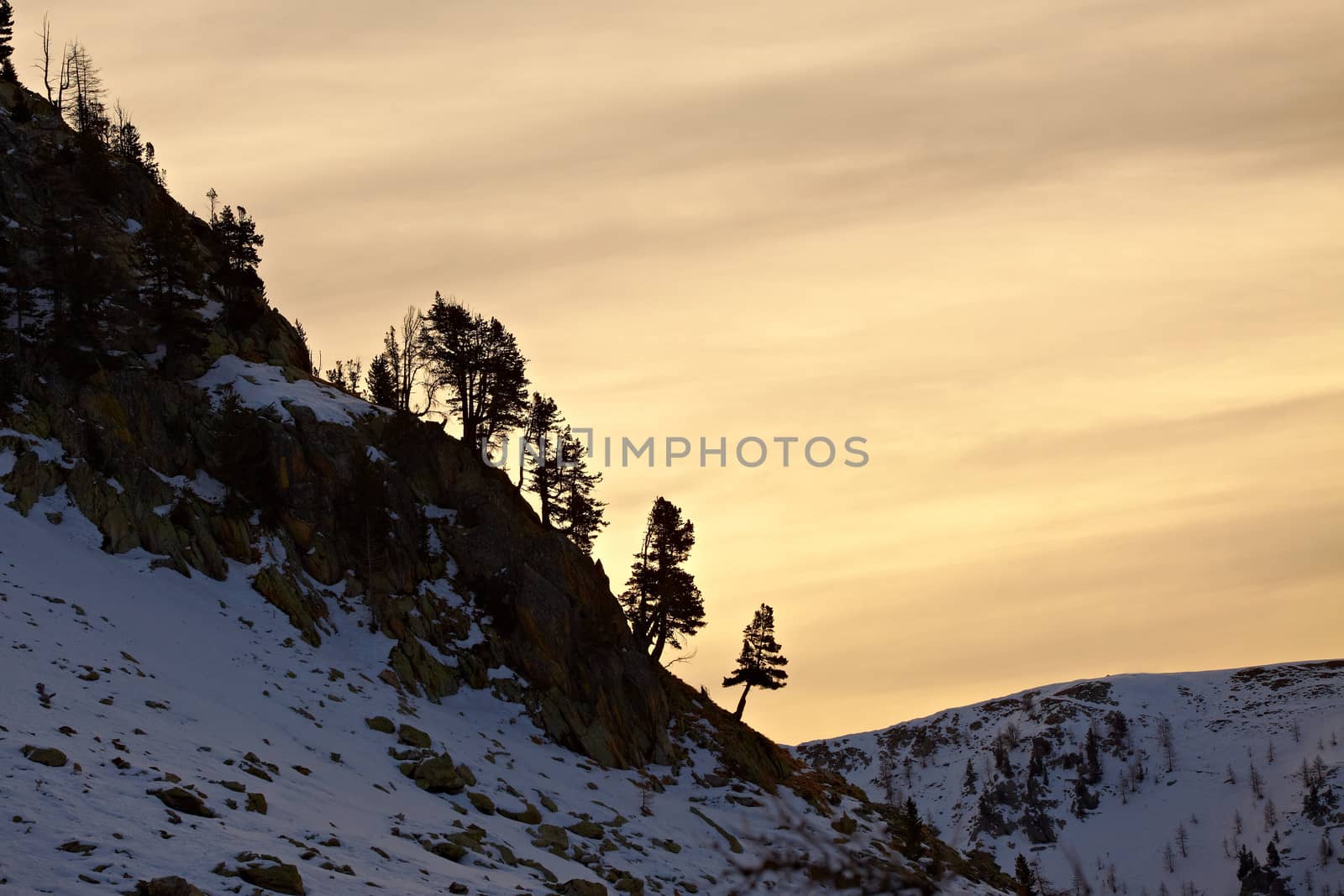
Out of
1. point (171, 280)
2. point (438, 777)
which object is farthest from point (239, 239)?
point (438, 777)

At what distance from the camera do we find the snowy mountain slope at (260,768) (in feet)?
74.7

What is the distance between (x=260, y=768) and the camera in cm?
3095

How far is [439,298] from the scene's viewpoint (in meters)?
61.2

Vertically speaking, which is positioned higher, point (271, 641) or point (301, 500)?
point (301, 500)

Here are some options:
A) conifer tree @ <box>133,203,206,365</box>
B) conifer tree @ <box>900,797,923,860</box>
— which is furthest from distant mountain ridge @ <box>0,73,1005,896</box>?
conifer tree @ <box>900,797,923,860</box>

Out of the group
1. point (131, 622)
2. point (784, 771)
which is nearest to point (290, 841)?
point (131, 622)

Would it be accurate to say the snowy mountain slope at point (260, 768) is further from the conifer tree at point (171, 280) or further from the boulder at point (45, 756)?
the conifer tree at point (171, 280)

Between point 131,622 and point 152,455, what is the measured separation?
1021cm

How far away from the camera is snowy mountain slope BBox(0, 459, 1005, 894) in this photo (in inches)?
897

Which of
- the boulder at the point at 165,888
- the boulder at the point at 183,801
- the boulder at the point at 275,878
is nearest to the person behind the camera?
the boulder at the point at 165,888

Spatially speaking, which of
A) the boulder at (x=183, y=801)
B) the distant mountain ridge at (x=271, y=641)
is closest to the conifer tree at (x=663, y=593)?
the distant mountain ridge at (x=271, y=641)

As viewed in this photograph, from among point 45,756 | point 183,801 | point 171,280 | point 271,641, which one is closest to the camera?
point 45,756

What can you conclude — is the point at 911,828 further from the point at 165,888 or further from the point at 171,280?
the point at 171,280

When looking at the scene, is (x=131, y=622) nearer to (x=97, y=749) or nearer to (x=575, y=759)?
(x=97, y=749)
